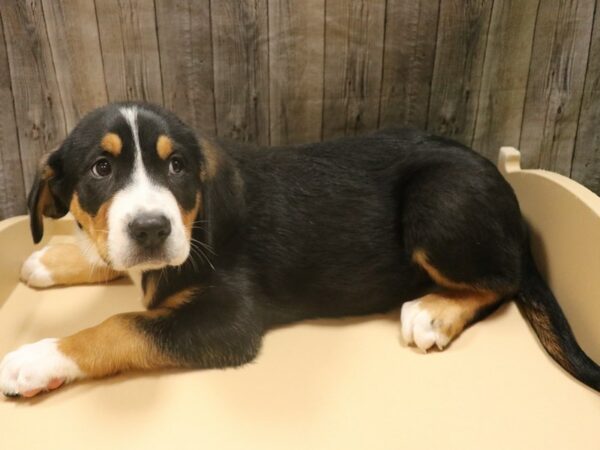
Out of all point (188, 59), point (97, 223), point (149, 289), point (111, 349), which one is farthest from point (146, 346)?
point (188, 59)

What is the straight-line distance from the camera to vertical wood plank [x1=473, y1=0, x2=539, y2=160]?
221 centimetres

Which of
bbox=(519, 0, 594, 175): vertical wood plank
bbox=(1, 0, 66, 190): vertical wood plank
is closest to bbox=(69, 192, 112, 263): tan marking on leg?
bbox=(1, 0, 66, 190): vertical wood plank

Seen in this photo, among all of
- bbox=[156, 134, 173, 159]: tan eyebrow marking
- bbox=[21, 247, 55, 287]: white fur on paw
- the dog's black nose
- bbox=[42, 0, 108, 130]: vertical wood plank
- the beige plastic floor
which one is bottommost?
the beige plastic floor

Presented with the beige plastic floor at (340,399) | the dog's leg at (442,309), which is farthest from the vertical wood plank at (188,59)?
the dog's leg at (442,309)

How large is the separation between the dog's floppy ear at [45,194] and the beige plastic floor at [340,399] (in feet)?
1.26

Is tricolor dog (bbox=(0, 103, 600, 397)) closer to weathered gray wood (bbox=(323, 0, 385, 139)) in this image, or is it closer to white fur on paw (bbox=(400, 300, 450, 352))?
white fur on paw (bbox=(400, 300, 450, 352))

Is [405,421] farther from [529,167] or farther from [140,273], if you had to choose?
[529,167]

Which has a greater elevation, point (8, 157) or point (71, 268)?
point (8, 157)

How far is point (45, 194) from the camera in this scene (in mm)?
1747

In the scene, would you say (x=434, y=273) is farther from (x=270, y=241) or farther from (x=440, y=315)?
(x=270, y=241)

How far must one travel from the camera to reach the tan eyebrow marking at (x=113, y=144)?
1564mm

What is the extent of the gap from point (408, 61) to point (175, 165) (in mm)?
1119

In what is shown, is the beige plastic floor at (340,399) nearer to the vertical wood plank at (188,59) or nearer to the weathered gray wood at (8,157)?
the weathered gray wood at (8,157)

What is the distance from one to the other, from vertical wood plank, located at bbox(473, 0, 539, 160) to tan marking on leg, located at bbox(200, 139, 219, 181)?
3.93 feet
